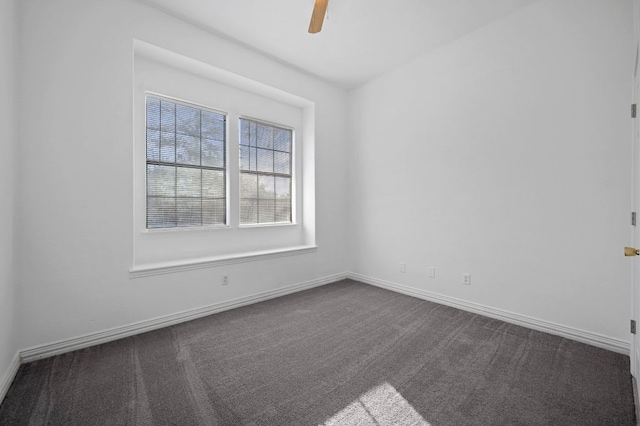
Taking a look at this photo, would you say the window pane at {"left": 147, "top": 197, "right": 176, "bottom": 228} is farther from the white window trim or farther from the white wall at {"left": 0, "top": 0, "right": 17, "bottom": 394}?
the white wall at {"left": 0, "top": 0, "right": 17, "bottom": 394}

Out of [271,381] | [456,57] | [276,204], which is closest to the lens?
[271,381]

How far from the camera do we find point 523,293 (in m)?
2.81

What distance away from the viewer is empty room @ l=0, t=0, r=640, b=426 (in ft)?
6.08

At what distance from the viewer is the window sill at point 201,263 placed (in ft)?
Result: 8.87

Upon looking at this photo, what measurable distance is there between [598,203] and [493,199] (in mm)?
802

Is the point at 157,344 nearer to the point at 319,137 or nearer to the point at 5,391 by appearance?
the point at 5,391

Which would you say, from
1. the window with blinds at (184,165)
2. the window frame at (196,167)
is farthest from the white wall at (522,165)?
the window with blinds at (184,165)

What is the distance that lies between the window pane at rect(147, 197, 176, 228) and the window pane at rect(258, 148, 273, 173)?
1.30m

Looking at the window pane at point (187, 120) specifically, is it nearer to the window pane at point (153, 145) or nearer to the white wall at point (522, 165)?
the window pane at point (153, 145)

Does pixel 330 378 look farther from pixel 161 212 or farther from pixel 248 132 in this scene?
pixel 248 132

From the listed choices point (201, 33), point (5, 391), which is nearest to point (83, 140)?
point (201, 33)

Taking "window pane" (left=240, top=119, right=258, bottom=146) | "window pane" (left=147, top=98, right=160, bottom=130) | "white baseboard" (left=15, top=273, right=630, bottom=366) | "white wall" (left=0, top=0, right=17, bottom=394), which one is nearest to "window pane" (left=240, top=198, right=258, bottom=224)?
"window pane" (left=240, top=119, right=258, bottom=146)

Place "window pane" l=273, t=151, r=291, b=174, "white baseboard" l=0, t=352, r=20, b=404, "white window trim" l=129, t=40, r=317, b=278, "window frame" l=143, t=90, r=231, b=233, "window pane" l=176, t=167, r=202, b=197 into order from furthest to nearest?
"window pane" l=273, t=151, r=291, b=174 < "window pane" l=176, t=167, r=202, b=197 < "window frame" l=143, t=90, r=231, b=233 < "white window trim" l=129, t=40, r=317, b=278 < "white baseboard" l=0, t=352, r=20, b=404

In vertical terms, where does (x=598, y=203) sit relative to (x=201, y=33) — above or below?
below
